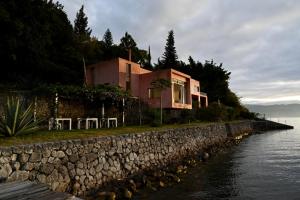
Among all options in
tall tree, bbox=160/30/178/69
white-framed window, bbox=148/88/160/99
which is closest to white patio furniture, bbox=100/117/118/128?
white-framed window, bbox=148/88/160/99

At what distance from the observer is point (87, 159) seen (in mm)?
13062

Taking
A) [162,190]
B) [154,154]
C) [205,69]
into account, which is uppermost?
[205,69]

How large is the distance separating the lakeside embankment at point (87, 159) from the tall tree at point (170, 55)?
1830 inches

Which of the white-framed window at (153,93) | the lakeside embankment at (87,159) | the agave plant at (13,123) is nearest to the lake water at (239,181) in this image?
the lakeside embankment at (87,159)

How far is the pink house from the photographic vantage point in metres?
31.8

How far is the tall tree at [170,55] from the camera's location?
67.3 m

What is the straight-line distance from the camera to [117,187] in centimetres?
1356

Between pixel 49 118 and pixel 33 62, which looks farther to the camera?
pixel 33 62

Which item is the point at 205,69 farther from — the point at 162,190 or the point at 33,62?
the point at 162,190

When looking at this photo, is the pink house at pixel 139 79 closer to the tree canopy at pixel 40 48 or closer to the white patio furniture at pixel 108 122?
the tree canopy at pixel 40 48

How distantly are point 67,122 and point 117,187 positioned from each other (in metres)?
8.05

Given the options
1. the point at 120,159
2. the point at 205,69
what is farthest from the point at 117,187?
the point at 205,69

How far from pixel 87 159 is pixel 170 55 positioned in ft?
194

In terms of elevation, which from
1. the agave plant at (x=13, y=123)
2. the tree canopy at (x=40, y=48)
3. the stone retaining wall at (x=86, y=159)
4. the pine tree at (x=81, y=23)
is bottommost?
the stone retaining wall at (x=86, y=159)
